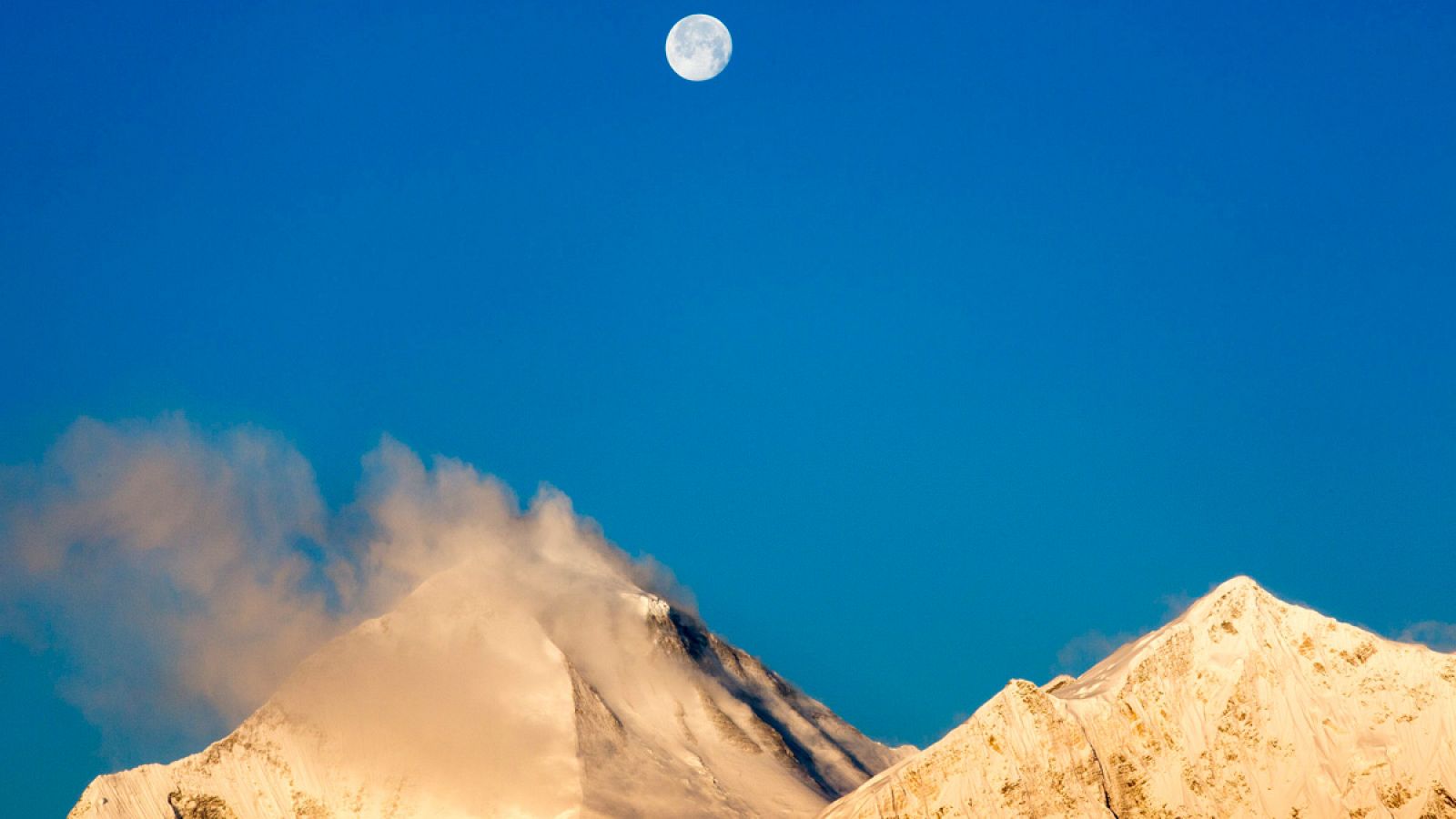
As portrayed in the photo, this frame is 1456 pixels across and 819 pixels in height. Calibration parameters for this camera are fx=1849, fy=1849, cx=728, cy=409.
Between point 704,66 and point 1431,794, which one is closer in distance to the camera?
A: point 704,66

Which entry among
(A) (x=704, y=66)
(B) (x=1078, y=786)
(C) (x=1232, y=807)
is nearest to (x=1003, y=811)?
(B) (x=1078, y=786)

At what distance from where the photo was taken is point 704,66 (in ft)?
589

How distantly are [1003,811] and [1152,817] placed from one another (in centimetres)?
1685

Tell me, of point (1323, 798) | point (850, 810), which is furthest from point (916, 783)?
point (1323, 798)

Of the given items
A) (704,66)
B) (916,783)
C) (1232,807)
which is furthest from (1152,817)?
(704,66)

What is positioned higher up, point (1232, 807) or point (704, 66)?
point (704, 66)

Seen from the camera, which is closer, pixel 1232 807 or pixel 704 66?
pixel 704 66

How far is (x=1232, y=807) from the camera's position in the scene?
199 meters

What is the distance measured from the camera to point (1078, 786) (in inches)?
7756

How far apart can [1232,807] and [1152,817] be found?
8905 mm

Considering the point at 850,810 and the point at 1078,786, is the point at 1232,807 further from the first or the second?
the point at 850,810

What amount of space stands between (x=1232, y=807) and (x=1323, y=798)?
10015 mm

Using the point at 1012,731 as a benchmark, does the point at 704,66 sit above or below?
above

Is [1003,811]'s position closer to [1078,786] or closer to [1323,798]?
[1078,786]
